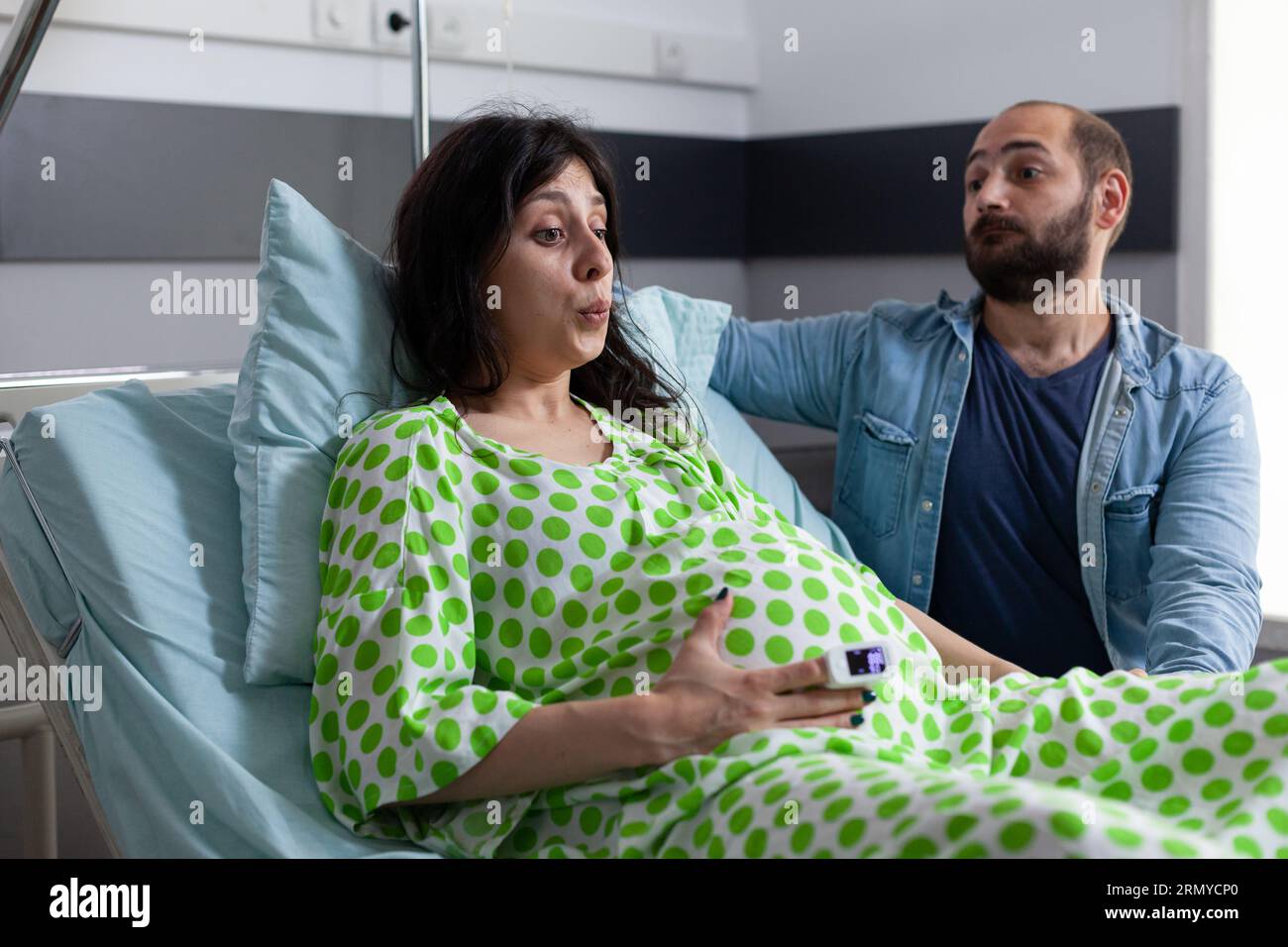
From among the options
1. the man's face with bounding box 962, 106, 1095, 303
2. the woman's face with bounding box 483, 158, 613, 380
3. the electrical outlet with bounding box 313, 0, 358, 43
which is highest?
the electrical outlet with bounding box 313, 0, 358, 43

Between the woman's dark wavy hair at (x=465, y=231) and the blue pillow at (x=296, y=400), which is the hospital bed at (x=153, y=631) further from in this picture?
the woman's dark wavy hair at (x=465, y=231)

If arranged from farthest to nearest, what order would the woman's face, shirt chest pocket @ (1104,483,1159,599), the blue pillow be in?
A: shirt chest pocket @ (1104,483,1159,599), the woman's face, the blue pillow

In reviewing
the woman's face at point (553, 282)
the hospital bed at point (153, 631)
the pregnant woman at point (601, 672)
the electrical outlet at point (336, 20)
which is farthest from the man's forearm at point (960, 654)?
the electrical outlet at point (336, 20)

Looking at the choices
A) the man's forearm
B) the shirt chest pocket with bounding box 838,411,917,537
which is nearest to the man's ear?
the shirt chest pocket with bounding box 838,411,917,537

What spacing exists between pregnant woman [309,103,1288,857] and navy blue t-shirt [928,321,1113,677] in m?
0.46

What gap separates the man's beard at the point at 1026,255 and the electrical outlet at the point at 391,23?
1181 mm

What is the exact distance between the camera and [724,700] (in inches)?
45.3

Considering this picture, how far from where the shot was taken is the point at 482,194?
57.4 inches

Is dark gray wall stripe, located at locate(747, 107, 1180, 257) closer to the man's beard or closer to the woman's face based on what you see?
the man's beard

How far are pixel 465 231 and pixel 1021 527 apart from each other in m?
0.92

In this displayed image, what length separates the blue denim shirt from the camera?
1.72 m

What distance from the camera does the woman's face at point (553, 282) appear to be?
145 centimetres

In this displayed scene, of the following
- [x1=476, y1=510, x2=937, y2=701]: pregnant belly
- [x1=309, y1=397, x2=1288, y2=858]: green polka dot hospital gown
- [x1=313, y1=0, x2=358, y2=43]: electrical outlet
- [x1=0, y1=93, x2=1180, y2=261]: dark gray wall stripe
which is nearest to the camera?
[x1=309, y1=397, x2=1288, y2=858]: green polka dot hospital gown
